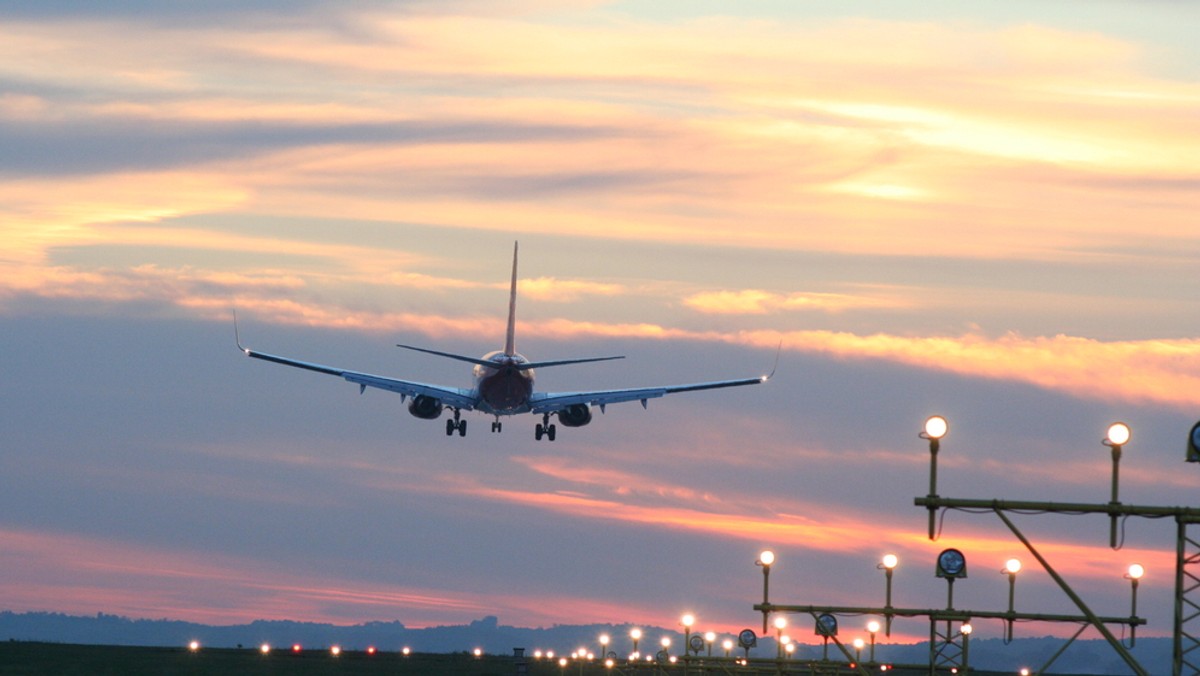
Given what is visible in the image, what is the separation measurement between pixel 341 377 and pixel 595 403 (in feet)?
72.9

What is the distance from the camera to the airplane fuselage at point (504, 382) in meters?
147

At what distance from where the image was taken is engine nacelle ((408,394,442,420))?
154625 mm

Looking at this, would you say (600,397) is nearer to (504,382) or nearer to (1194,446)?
(504,382)

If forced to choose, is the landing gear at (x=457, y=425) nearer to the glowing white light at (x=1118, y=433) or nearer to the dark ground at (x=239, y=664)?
the dark ground at (x=239, y=664)

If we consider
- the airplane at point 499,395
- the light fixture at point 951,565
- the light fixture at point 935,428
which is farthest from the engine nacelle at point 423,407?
the light fixture at point 935,428

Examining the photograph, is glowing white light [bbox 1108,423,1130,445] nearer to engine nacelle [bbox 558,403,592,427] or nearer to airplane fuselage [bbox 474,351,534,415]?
airplane fuselage [bbox 474,351,534,415]

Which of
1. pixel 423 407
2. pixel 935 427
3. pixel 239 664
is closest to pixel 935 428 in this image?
pixel 935 427

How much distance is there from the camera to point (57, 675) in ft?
396

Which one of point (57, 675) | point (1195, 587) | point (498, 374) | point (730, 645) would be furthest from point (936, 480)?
point (498, 374)

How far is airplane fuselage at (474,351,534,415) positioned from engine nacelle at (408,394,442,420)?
209 inches

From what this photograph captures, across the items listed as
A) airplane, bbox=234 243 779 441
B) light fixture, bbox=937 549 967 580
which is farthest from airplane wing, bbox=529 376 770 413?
light fixture, bbox=937 549 967 580

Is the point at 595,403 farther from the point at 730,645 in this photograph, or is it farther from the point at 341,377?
the point at 730,645

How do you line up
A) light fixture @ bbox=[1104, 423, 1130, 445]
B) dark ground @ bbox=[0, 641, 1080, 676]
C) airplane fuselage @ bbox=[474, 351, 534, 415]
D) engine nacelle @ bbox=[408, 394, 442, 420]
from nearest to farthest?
1. light fixture @ bbox=[1104, 423, 1130, 445]
2. dark ground @ bbox=[0, 641, 1080, 676]
3. airplane fuselage @ bbox=[474, 351, 534, 415]
4. engine nacelle @ bbox=[408, 394, 442, 420]

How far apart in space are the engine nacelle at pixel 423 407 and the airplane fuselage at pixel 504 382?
530 centimetres
